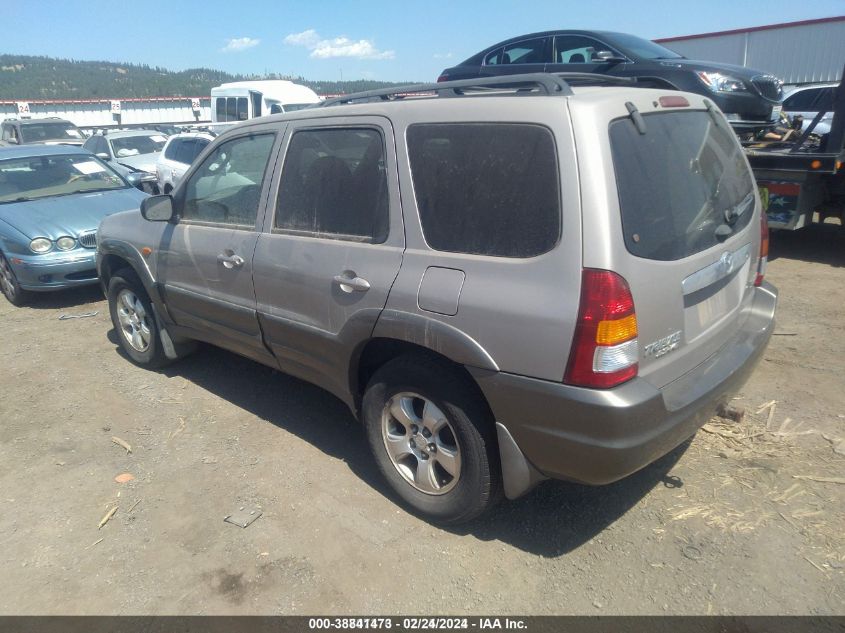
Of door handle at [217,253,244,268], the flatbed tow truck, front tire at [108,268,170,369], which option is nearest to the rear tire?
front tire at [108,268,170,369]

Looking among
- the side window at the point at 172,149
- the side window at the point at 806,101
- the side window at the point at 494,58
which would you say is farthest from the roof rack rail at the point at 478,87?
the side window at the point at 806,101

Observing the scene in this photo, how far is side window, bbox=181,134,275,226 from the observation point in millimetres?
3730

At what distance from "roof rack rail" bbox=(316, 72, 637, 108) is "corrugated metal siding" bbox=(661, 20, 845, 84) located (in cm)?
2320

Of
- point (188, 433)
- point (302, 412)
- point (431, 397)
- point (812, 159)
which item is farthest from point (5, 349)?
point (812, 159)

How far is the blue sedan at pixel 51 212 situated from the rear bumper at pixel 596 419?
230 inches

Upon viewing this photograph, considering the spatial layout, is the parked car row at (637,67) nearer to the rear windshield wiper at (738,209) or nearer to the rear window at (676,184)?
the rear windshield wiper at (738,209)

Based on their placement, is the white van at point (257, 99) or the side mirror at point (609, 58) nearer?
the side mirror at point (609, 58)

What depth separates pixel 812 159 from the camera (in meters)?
6.55

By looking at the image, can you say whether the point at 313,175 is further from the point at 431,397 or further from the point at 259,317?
the point at 431,397

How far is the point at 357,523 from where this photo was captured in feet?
10.3

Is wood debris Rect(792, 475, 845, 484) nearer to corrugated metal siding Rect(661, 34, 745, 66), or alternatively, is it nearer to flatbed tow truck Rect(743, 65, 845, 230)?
flatbed tow truck Rect(743, 65, 845, 230)

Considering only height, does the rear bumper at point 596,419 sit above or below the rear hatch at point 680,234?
below

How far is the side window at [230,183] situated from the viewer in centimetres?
373

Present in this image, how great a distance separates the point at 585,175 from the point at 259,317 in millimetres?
2126
